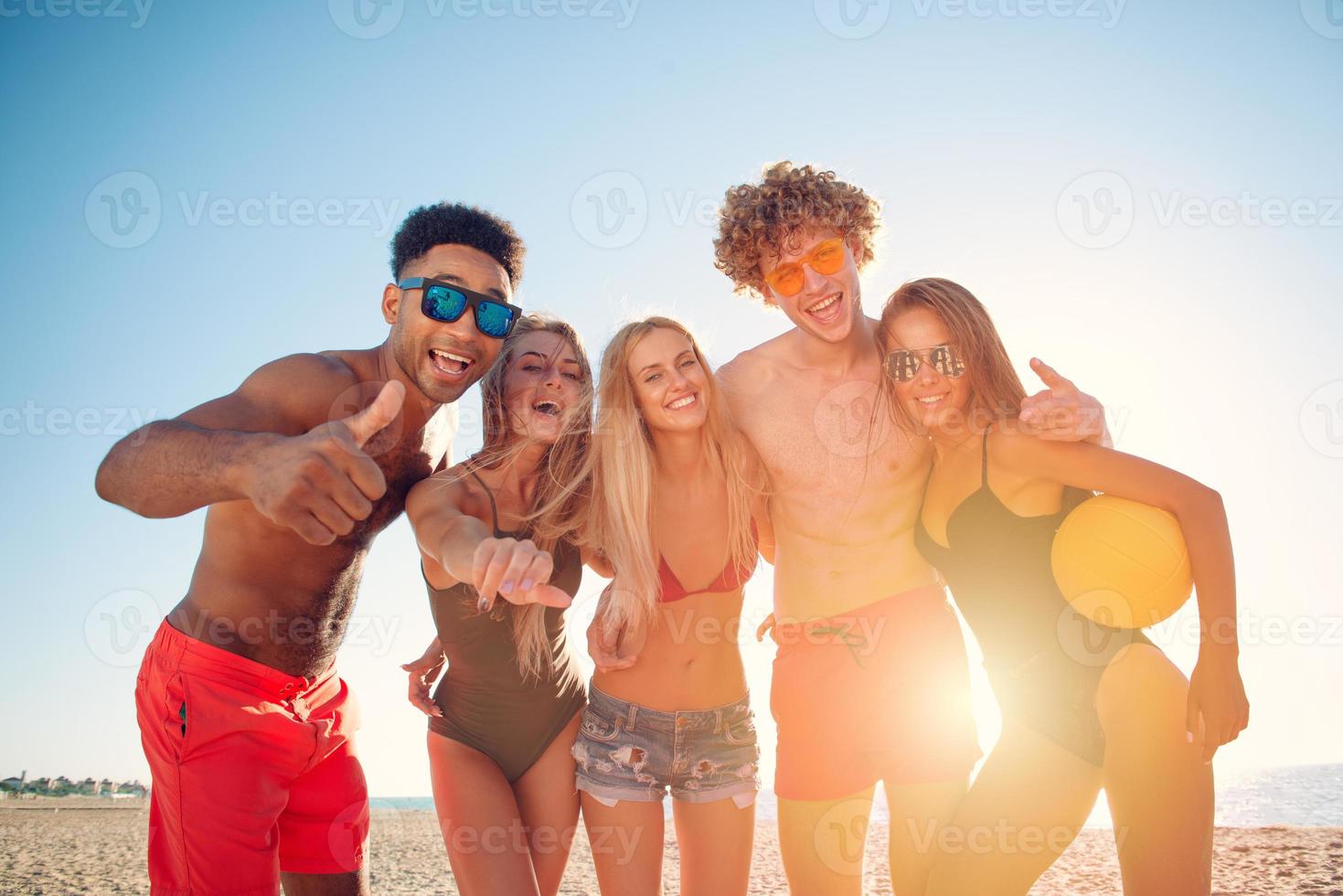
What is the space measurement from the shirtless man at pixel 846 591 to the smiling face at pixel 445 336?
1.62 meters

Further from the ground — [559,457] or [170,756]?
[559,457]

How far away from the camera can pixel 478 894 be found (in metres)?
3.51

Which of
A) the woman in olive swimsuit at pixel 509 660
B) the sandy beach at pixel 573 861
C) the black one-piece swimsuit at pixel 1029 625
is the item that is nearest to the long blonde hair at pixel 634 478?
the woman in olive swimsuit at pixel 509 660

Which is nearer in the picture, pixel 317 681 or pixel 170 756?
pixel 170 756

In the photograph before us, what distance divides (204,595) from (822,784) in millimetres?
3280

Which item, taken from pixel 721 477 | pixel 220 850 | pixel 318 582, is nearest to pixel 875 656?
pixel 721 477

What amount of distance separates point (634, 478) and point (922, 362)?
64.7 inches

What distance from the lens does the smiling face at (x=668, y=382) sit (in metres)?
4.21

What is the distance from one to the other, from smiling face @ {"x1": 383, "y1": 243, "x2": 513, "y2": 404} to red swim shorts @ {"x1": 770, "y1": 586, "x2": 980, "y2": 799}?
239 cm

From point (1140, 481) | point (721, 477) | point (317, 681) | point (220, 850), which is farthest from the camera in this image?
point (721, 477)

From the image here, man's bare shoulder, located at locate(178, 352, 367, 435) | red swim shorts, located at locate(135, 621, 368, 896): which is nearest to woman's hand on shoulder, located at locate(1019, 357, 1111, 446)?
man's bare shoulder, located at locate(178, 352, 367, 435)

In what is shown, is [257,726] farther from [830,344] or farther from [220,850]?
[830,344]

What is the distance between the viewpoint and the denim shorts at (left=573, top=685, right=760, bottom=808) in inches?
148

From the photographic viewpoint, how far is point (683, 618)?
13.1 feet
